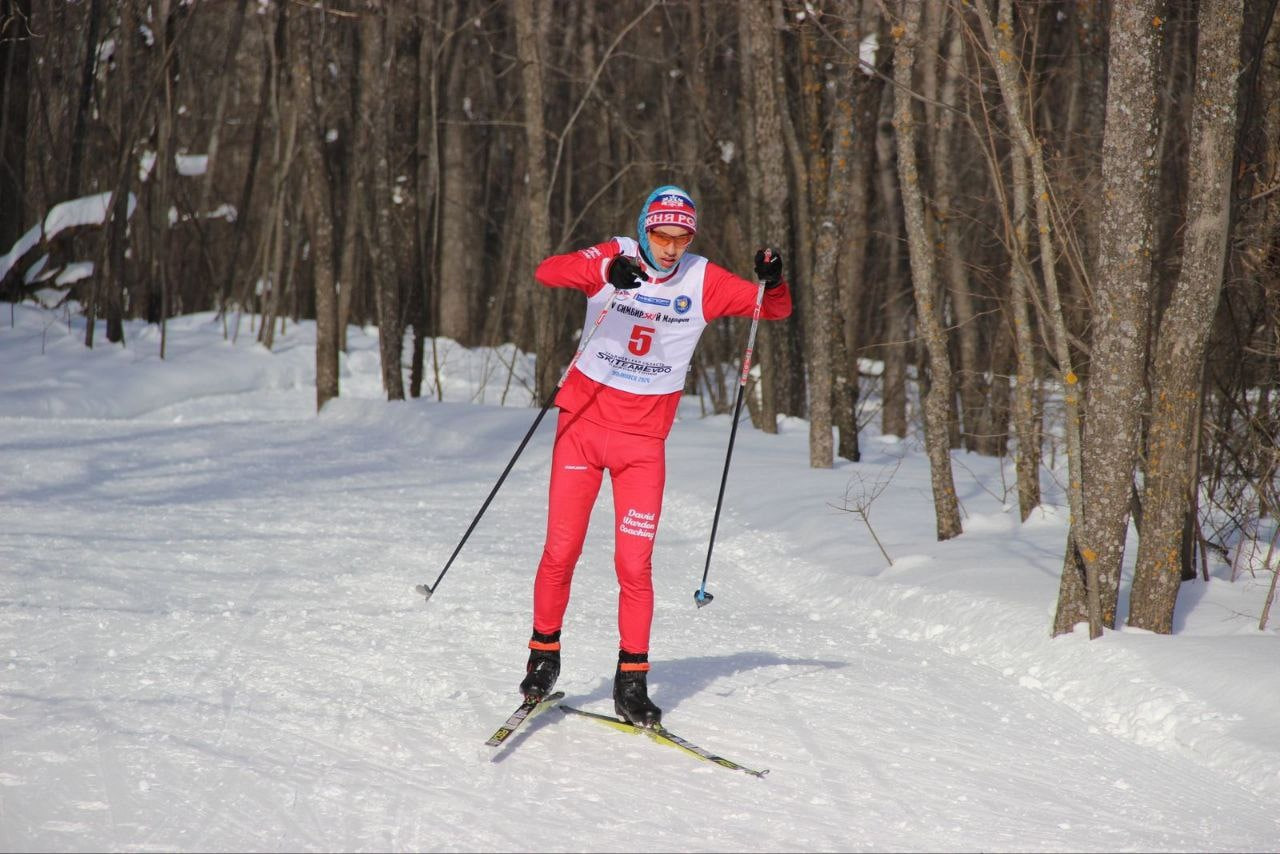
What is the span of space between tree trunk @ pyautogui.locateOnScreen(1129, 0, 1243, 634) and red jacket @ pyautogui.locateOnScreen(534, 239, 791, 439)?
82.3 inches

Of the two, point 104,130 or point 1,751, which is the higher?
point 104,130

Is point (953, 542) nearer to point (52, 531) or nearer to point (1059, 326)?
point (1059, 326)

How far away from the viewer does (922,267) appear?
350 inches

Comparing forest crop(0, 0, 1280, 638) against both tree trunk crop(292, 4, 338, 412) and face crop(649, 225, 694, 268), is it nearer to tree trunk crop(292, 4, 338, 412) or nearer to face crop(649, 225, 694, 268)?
tree trunk crop(292, 4, 338, 412)

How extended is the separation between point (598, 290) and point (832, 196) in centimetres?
702

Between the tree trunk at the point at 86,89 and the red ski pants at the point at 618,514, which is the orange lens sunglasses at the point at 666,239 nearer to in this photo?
the red ski pants at the point at 618,514

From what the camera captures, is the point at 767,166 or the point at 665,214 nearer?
the point at 665,214

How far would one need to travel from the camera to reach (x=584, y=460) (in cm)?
518

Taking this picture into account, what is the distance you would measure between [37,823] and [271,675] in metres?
1.85

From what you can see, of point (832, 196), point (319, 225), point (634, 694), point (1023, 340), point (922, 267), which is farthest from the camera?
point (319, 225)

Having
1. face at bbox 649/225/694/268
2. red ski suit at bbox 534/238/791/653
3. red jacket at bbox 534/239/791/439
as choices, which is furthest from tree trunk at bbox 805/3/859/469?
face at bbox 649/225/694/268

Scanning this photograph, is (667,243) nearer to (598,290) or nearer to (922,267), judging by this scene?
(598,290)

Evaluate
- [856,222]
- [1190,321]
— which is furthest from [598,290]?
[856,222]

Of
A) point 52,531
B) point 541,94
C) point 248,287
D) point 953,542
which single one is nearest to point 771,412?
point 541,94
